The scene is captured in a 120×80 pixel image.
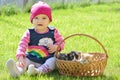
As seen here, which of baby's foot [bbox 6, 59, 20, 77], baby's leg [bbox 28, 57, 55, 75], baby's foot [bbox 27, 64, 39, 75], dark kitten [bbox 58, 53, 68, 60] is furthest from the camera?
dark kitten [bbox 58, 53, 68, 60]

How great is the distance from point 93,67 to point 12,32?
3478 mm

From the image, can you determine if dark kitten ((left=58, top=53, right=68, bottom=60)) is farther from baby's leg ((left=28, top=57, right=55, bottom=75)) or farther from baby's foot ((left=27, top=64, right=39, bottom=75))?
baby's foot ((left=27, top=64, right=39, bottom=75))

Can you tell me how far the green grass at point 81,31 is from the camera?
4.93 meters

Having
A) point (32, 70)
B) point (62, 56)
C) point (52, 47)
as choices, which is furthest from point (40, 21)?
point (32, 70)

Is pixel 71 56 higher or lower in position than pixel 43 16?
lower

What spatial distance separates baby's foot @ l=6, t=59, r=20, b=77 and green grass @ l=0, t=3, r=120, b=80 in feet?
0.22

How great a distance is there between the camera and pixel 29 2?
11570 mm

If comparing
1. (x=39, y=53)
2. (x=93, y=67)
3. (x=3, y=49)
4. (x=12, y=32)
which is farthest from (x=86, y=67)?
(x=12, y=32)

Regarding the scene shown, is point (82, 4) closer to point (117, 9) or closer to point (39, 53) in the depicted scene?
point (117, 9)

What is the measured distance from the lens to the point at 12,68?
448 centimetres

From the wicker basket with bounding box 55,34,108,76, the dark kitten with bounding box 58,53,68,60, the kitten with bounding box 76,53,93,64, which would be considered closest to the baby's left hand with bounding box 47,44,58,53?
the dark kitten with bounding box 58,53,68,60

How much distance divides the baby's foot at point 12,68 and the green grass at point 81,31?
0.07 meters

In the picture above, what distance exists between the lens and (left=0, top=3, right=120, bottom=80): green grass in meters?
4.93

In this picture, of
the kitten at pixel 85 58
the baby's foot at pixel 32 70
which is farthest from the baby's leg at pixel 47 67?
the kitten at pixel 85 58
